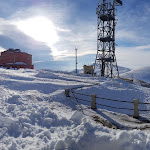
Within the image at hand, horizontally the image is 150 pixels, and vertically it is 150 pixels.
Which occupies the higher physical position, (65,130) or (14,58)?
(14,58)

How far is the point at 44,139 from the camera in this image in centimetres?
630

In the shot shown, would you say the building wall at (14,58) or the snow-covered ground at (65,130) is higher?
the building wall at (14,58)

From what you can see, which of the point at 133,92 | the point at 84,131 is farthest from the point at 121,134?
the point at 133,92

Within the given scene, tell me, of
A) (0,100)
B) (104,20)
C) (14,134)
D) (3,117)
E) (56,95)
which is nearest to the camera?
(14,134)

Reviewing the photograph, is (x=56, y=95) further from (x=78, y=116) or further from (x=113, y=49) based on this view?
(x=113, y=49)

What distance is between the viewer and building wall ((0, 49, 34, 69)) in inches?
→ 2064

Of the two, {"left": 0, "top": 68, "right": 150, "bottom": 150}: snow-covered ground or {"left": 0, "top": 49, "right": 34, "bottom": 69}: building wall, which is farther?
{"left": 0, "top": 49, "right": 34, "bottom": 69}: building wall

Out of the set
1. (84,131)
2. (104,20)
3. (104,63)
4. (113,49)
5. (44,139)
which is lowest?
(44,139)

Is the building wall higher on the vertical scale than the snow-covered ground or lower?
higher

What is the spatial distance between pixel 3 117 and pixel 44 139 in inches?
90.9

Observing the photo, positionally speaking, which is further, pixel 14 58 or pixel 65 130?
pixel 14 58

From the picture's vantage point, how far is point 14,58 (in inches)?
2079

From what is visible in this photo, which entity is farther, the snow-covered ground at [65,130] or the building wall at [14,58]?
the building wall at [14,58]

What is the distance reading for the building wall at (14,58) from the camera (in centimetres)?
5242
